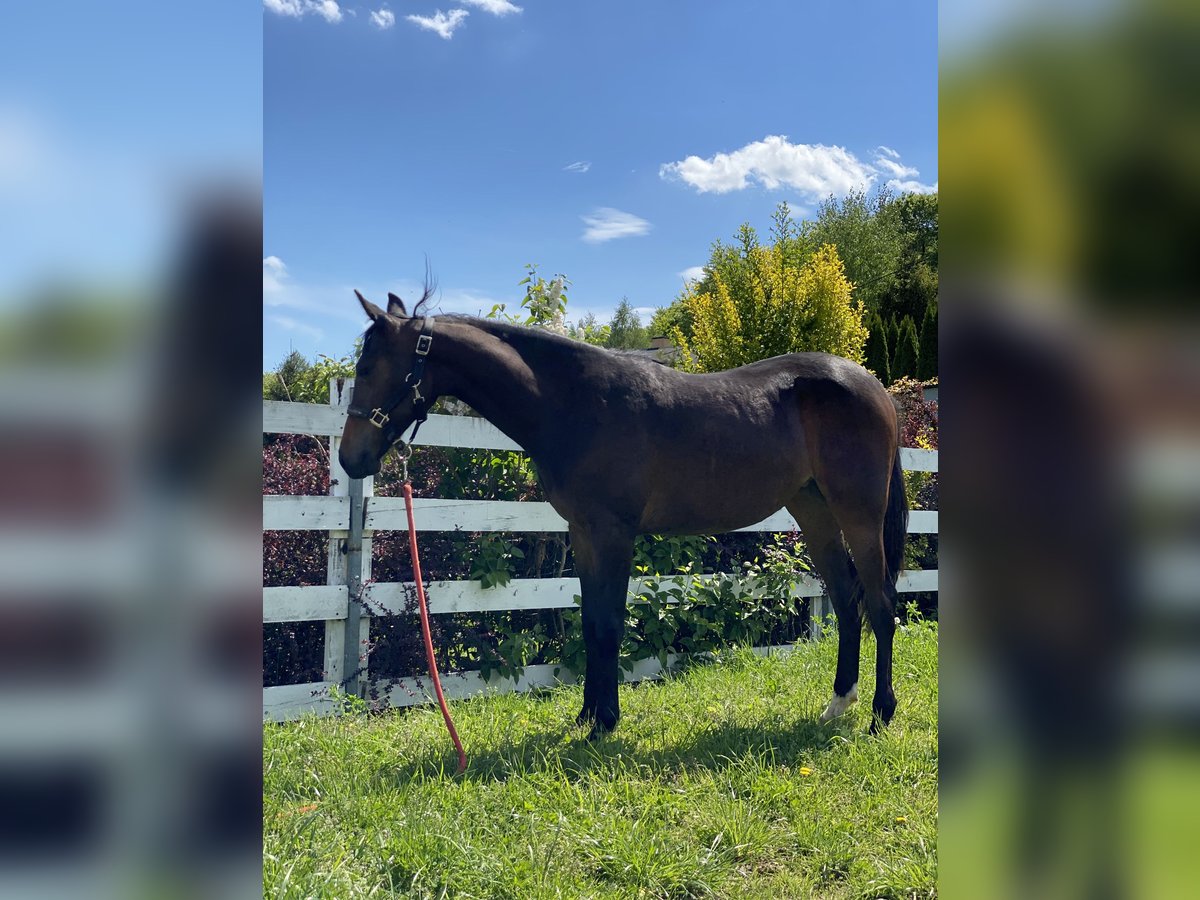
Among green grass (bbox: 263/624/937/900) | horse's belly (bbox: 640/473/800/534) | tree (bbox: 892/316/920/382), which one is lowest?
green grass (bbox: 263/624/937/900)

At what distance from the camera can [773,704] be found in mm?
4082

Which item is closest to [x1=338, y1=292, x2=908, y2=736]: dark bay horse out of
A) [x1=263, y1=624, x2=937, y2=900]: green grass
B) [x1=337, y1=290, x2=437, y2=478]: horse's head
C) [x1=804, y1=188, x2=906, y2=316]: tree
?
[x1=337, y1=290, x2=437, y2=478]: horse's head

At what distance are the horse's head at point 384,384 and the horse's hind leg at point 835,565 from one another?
2011 millimetres

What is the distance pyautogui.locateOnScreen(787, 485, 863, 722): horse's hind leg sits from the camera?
4035mm

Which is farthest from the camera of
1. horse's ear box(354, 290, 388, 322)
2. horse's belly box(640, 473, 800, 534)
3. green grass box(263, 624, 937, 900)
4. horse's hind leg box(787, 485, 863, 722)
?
horse's hind leg box(787, 485, 863, 722)

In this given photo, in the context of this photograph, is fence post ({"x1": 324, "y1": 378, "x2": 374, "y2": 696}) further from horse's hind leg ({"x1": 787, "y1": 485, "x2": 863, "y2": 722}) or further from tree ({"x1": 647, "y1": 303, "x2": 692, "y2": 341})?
tree ({"x1": 647, "y1": 303, "x2": 692, "y2": 341})

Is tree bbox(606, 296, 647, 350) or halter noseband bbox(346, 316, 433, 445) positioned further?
tree bbox(606, 296, 647, 350)

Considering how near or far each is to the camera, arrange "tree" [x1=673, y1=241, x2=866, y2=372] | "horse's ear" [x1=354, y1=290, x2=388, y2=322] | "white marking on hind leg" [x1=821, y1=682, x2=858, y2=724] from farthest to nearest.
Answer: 1. "tree" [x1=673, y1=241, x2=866, y2=372]
2. "white marking on hind leg" [x1=821, y1=682, x2=858, y2=724]
3. "horse's ear" [x1=354, y1=290, x2=388, y2=322]

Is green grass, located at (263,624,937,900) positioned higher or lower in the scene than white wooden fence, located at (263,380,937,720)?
lower

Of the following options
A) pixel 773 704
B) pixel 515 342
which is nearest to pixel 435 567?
pixel 515 342

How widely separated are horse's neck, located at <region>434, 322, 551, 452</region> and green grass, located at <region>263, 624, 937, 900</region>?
52.3 inches

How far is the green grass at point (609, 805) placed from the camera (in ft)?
7.21
